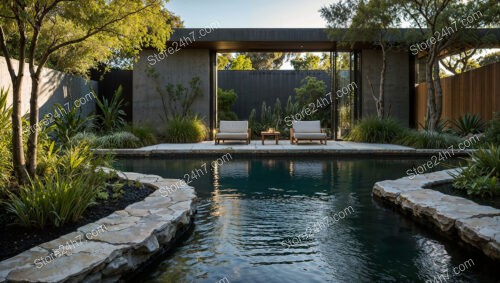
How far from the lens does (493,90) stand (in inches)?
407

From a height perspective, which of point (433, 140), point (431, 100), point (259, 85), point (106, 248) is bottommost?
point (106, 248)

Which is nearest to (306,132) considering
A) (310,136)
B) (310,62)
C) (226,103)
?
(310,136)

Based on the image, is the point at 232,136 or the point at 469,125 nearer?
the point at 469,125

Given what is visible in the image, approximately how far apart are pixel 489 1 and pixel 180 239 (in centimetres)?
921

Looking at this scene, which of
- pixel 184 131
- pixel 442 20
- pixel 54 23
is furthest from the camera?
pixel 184 131

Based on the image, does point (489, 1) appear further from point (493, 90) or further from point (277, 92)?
point (277, 92)

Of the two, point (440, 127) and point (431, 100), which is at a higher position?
point (431, 100)

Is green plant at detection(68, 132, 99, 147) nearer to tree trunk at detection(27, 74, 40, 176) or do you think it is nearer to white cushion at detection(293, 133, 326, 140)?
tree trunk at detection(27, 74, 40, 176)

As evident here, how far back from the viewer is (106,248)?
2.83 meters

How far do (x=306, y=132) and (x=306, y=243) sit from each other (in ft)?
28.3

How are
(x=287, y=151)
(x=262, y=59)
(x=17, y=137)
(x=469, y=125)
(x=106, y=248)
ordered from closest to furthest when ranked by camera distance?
(x=106, y=248) → (x=17, y=137) → (x=287, y=151) → (x=469, y=125) → (x=262, y=59)

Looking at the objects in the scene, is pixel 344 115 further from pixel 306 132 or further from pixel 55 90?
pixel 55 90

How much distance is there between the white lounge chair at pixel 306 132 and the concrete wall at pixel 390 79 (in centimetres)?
232

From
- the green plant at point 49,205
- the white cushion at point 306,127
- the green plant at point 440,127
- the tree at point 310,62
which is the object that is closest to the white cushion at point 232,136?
the white cushion at point 306,127
